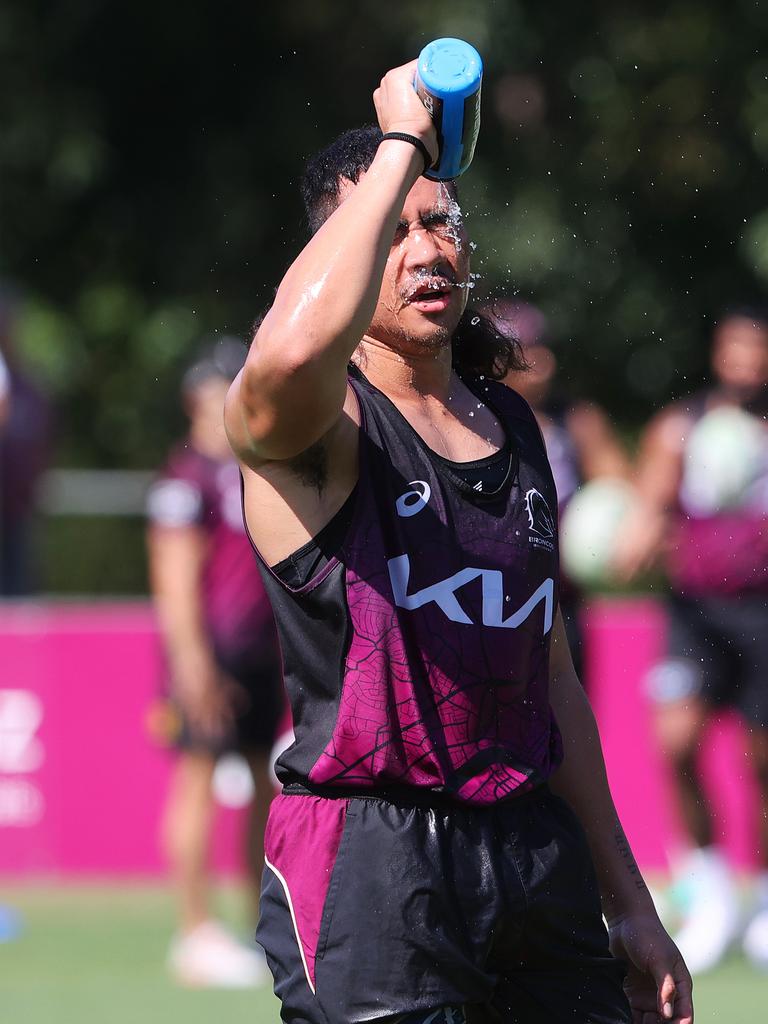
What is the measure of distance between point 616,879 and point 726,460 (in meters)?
4.45

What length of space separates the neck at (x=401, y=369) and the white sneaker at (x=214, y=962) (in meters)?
4.17

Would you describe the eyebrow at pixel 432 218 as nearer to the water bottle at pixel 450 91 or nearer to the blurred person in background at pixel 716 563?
the water bottle at pixel 450 91

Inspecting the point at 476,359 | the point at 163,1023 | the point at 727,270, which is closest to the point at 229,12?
the point at 727,270

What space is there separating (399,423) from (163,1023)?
366 centimetres

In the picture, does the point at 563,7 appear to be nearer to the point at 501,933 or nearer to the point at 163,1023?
the point at 163,1023

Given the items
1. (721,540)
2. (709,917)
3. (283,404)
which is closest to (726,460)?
(721,540)

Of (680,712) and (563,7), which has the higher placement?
(563,7)

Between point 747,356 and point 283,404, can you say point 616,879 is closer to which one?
point 283,404

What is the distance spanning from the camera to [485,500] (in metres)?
2.89

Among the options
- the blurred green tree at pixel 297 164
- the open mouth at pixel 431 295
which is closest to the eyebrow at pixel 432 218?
the open mouth at pixel 431 295

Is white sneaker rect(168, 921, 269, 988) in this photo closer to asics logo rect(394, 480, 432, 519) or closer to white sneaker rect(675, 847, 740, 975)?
white sneaker rect(675, 847, 740, 975)

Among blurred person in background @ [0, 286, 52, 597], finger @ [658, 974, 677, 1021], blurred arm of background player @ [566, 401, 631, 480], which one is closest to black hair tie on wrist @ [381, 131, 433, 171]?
finger @ [658, 974, 677, 1021]

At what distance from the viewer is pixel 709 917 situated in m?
7.10

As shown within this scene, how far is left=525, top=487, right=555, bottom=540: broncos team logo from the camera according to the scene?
2953mm
